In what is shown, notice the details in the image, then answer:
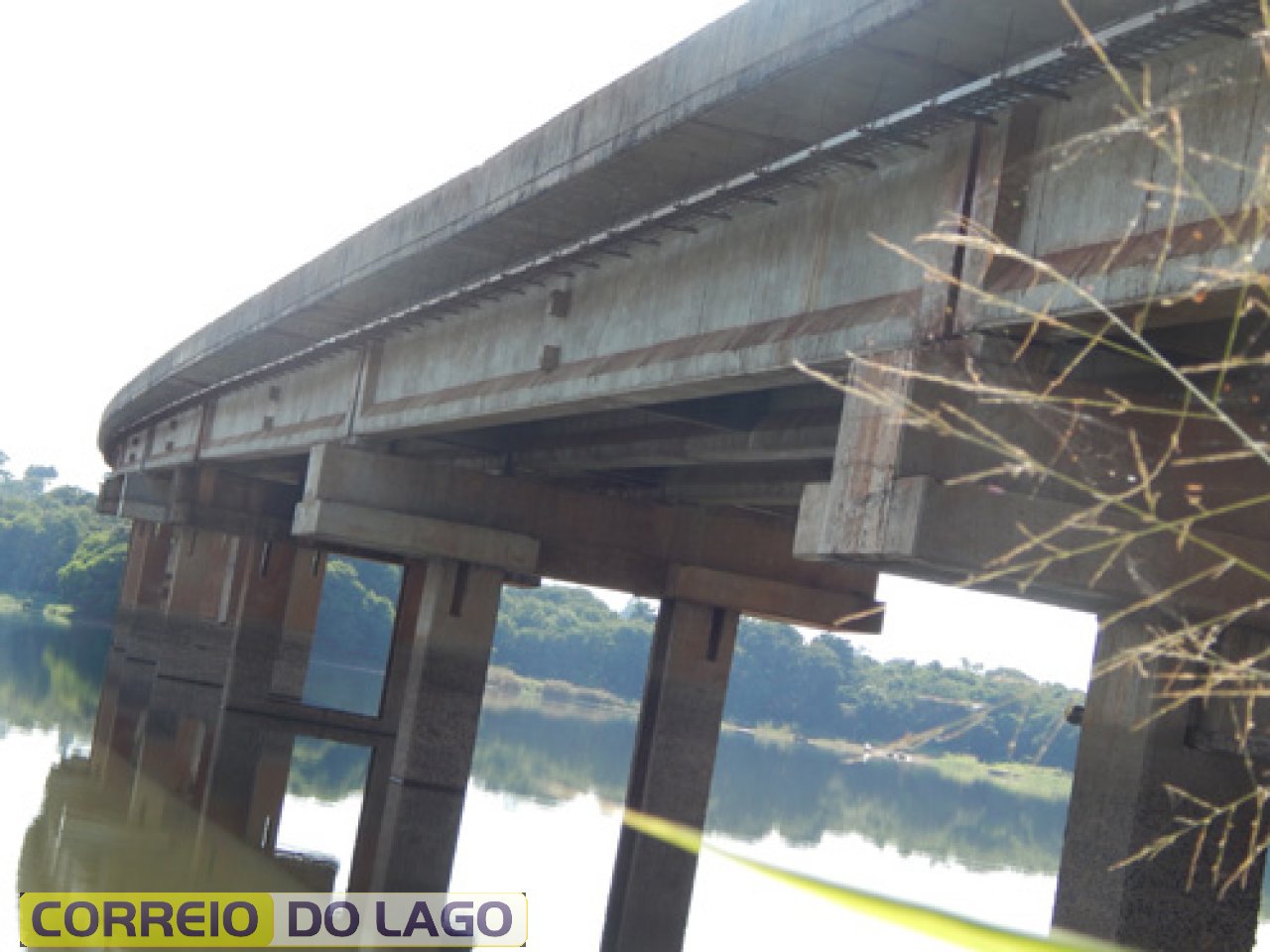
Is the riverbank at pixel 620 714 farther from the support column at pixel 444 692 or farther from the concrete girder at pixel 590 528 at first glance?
the support column at pixel 444 692

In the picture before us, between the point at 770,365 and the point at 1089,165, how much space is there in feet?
10.4

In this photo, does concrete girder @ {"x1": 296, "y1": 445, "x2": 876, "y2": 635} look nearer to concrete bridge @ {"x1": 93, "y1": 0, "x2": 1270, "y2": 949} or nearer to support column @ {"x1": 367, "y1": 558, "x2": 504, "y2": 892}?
concrete bridge @ {"x1": 93, "y1": 0, "x2": 1270, "y2": 949}

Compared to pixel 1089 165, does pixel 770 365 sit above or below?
below

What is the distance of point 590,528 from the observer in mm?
25125

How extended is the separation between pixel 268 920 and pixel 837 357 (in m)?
7.99

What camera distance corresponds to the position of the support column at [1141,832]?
437 inches

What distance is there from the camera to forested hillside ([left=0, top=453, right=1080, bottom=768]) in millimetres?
89875

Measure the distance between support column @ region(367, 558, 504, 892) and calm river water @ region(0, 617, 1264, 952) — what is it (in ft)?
2.61

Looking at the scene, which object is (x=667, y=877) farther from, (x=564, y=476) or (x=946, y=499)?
(x=946, y=499)

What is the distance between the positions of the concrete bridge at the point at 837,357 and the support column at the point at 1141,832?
2 centimetres

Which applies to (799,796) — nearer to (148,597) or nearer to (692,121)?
(148,597)

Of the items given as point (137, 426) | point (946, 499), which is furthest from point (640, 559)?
point (137, 426)

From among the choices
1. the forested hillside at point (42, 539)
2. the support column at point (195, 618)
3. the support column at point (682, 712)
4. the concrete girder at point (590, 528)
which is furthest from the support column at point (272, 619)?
the forested hillside at point (42, 539)

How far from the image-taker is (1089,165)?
9250 millimetres
